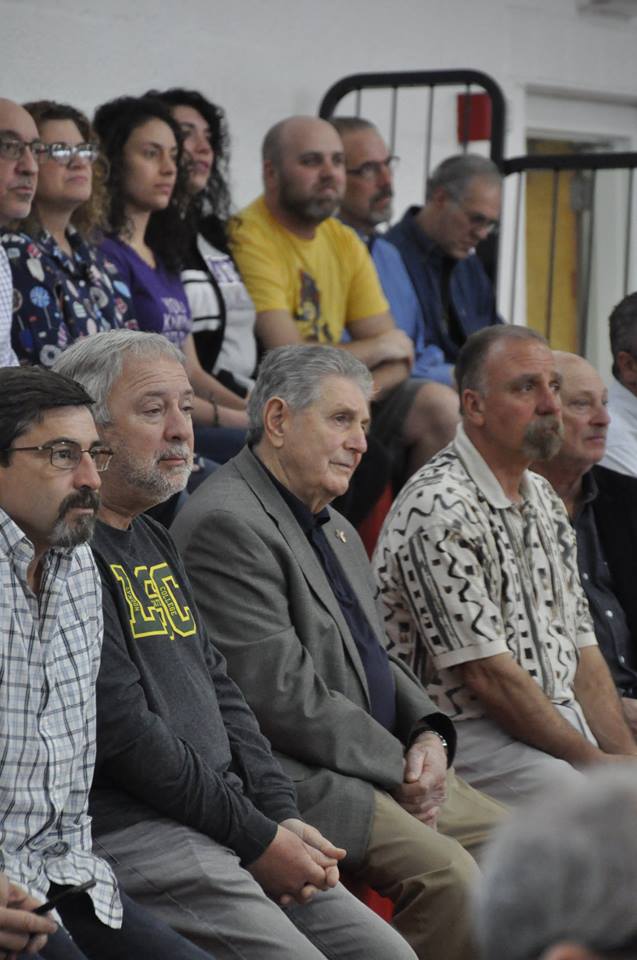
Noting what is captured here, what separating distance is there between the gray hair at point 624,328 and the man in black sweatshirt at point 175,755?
2.18 m

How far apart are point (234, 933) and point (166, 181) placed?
2.52 metres

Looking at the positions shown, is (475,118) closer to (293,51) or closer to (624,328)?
(293,51)

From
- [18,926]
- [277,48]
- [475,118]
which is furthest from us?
[475,118]

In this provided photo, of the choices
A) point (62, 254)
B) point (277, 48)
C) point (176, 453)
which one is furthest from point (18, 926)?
point (277, 48)

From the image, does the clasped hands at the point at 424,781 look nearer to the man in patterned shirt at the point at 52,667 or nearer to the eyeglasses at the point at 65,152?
the man in patterned shirt at the point at 52,667

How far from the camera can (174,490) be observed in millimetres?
3004

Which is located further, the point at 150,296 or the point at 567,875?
the point at 150,296

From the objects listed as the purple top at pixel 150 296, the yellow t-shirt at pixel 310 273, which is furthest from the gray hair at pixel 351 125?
the purple top at pixel 150 296

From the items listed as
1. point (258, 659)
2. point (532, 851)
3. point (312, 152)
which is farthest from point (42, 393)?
point (312, 152)

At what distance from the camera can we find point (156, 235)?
4.77 m

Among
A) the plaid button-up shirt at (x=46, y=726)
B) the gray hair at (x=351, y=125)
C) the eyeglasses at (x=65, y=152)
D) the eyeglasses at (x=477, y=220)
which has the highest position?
the gray hair at (x=351, y=125)

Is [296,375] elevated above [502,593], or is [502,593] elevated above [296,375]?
[296,375]

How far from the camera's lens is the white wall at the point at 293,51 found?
5.70 meters

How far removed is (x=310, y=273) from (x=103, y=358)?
2.25 m
